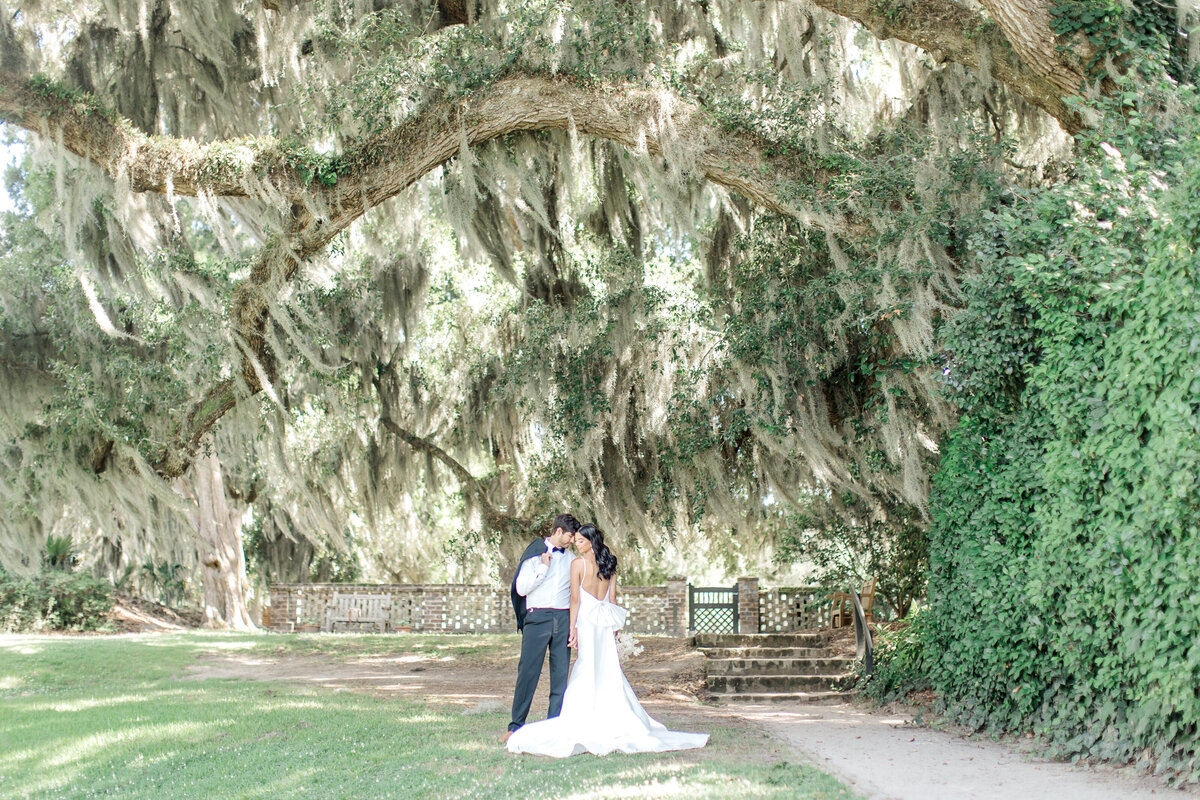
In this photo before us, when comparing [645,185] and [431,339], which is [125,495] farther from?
[645,185]

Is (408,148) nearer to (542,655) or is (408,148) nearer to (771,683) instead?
(542,655)

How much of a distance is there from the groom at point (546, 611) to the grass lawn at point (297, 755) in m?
0.44

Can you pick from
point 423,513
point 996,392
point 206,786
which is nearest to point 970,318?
point 996,392

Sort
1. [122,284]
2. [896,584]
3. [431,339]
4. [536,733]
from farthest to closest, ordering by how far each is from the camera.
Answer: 1. [431,339]
2. [896,584]
3. [122,284]
4. [536,733]

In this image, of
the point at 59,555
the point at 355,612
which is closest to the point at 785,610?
the point at 355,612

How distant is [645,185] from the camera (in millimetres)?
7980

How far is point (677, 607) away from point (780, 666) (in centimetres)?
451

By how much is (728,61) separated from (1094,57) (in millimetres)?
3533

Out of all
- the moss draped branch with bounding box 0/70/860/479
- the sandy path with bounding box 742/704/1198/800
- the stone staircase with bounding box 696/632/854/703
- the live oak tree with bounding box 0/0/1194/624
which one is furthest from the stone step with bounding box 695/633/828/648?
the moss draped branch with bounding box 0/70/860/479

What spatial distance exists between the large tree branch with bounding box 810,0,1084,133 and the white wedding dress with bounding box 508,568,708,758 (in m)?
4.43

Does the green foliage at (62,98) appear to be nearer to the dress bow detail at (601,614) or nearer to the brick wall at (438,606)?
the dress bow detail at (601,614)

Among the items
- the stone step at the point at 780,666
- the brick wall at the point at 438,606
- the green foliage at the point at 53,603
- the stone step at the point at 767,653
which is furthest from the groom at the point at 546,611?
the green foliage at the point at 53,603

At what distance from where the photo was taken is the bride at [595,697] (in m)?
4.80

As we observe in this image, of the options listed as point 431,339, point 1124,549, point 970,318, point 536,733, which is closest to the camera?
point 1124,549
